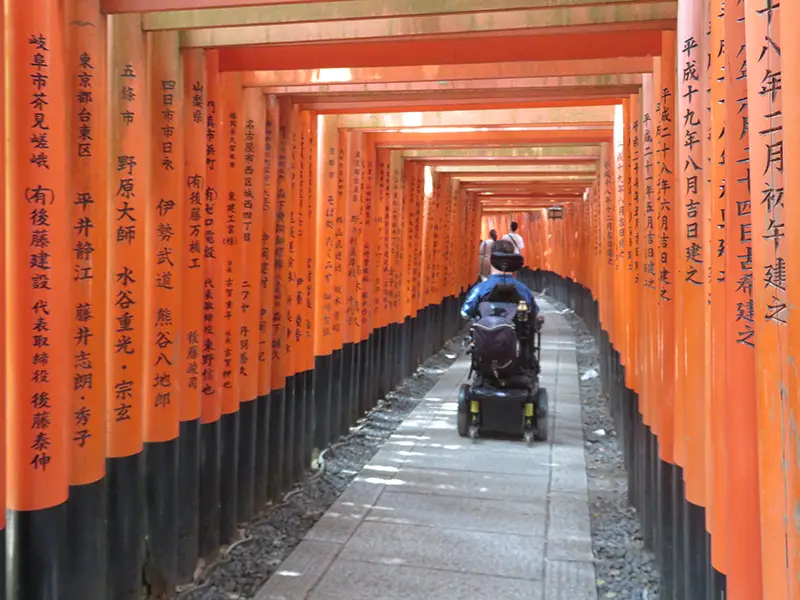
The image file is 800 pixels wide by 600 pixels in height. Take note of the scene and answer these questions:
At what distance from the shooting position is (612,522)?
4.50 m

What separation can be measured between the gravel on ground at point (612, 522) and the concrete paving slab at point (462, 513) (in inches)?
15.6

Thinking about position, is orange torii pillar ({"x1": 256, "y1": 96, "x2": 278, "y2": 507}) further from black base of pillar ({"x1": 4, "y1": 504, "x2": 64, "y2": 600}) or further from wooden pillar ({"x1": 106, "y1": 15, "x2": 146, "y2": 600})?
black base of pillar ({"x1": 4, "y1": 504, "x2": 64, "y2": 600})

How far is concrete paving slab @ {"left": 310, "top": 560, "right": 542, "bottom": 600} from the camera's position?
354 centimetres

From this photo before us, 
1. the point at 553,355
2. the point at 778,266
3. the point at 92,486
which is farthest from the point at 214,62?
the point at 553,355

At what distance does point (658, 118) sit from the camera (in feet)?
11.6

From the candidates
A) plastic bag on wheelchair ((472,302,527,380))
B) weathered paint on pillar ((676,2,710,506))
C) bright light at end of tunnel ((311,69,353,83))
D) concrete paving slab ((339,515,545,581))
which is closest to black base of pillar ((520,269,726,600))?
weathered paint on pillar ((676,2,710,506))

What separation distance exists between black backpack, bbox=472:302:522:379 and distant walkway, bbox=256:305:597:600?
28.7 inches

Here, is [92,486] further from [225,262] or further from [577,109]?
[577,109]

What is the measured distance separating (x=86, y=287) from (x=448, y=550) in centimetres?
250

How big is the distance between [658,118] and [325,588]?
9.61ft

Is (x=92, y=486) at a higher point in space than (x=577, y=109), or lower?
lower

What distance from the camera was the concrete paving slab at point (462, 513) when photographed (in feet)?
14.5

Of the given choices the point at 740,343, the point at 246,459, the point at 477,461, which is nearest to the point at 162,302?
the point at 246,459

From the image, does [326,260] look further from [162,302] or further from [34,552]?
[34,552]
